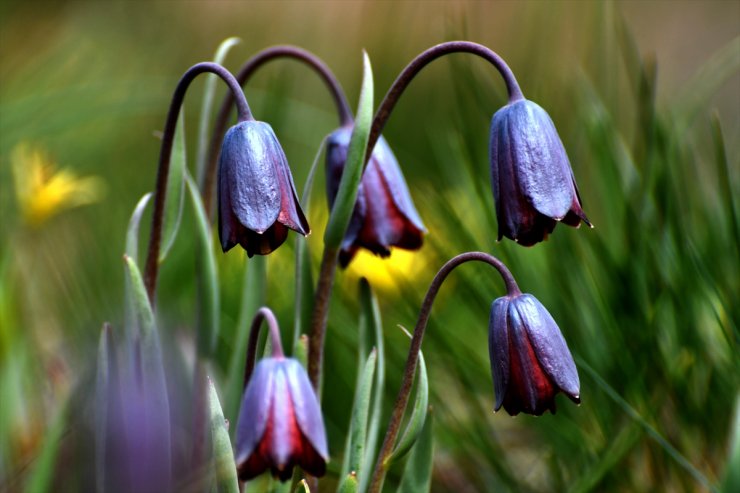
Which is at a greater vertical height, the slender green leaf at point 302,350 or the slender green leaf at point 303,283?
the slender green leaf at point 303,283

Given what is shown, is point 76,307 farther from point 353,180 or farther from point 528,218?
point 528,218

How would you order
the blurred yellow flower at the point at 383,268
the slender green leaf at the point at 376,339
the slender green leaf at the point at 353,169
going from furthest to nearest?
the blurred yellow flower at the point at 383,268
the slender green leaf at the point at 376,339
the slender green leaf at the point at 353,169

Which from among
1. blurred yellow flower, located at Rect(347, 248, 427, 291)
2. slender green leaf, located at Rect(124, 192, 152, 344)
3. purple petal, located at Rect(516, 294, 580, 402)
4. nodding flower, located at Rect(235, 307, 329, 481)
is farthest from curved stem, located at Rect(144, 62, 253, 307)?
blurred yellow flower, located at Rect(347, 248, 427, 291)

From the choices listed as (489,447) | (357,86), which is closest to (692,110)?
(489,447)

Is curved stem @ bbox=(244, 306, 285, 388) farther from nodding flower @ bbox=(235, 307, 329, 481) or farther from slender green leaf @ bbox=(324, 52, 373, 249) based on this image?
slender green leaf @ bbox=(324, 52, 373, 249)

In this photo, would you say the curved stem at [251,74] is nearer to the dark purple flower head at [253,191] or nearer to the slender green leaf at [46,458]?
the dark purple flower head at [253,191]

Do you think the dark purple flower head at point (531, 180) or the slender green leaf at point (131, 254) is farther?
the slender green leaf at point (131, 254)

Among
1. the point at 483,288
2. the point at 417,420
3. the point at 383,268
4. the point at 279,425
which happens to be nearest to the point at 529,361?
the point at 417,420

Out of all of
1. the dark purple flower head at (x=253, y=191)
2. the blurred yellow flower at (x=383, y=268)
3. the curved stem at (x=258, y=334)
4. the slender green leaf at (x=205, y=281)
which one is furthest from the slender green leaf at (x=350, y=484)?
the blurred yellow flower at (x=383, y=268)
